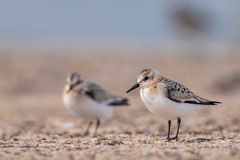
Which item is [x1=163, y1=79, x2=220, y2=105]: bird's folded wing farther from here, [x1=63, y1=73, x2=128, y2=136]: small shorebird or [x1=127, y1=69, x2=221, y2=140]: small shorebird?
[x1=63, y1=73, x2=128, y2=136]: small shorebird

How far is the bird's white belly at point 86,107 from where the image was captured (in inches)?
389

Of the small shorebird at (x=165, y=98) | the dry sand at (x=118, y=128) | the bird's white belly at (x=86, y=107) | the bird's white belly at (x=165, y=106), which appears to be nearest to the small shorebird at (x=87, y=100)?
the bird's white belly at (x=86, y=107)

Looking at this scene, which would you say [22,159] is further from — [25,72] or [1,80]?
[25,72]

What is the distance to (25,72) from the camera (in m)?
26.4

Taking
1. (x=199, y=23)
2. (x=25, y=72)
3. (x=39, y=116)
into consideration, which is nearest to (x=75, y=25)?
(x=199, y=23)

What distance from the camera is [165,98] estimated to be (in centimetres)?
728

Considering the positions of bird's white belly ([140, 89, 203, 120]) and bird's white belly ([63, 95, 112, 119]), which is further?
bird's white belly ([63, 95, 112, 119])

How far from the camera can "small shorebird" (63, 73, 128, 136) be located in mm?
9906

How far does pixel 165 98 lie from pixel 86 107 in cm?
304

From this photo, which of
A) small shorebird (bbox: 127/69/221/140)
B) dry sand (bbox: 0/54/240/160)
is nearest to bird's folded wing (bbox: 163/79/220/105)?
small shorebird (bbox: 127/69/221/140)

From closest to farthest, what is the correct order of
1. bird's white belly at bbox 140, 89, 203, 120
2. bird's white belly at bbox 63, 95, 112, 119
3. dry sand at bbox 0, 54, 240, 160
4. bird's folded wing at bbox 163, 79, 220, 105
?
dry sand at bbox 0, 54, 240, 160
bird's white belly at bbox 140, 89, 203, 120
bird's folded wing at bbox 163, 79, 220, 105
bird's white belly at bbox 63, 95, 112, 119

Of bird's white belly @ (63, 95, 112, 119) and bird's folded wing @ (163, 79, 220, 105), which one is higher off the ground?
bird's white belly @ (63, 95, 112, 119)

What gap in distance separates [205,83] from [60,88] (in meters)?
7.68

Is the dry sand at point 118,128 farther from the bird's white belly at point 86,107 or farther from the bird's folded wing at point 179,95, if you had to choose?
the bird's folded wing at point 179,95
